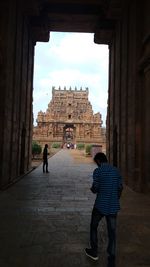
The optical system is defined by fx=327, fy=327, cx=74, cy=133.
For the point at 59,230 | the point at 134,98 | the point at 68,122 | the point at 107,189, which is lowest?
the point at 59,230

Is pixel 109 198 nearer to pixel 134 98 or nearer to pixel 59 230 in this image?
pixel 59 230

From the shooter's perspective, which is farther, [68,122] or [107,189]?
[68,122]

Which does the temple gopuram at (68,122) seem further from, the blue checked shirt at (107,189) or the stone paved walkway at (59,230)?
the blue checked shirt at (107,189)

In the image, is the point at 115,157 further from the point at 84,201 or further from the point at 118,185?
the point at 118,185

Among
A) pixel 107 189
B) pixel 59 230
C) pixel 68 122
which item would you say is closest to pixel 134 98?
pixel 59 230

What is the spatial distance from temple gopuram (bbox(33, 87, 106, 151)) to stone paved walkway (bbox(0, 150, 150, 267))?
62.0 m

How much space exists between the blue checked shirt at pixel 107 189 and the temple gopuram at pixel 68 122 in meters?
67.0

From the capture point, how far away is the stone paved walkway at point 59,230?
15.6ft

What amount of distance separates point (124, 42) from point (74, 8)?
4809 mm

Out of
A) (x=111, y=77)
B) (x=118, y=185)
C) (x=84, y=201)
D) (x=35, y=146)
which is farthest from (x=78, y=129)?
(x=118, y=185)

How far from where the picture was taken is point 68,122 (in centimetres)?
7844

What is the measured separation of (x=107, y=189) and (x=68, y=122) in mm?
74144

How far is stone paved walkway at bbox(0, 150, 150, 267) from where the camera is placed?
4751mm

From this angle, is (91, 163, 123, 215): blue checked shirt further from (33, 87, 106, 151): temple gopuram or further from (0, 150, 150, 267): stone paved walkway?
(33, 87, 106, 151): temple gopuram
